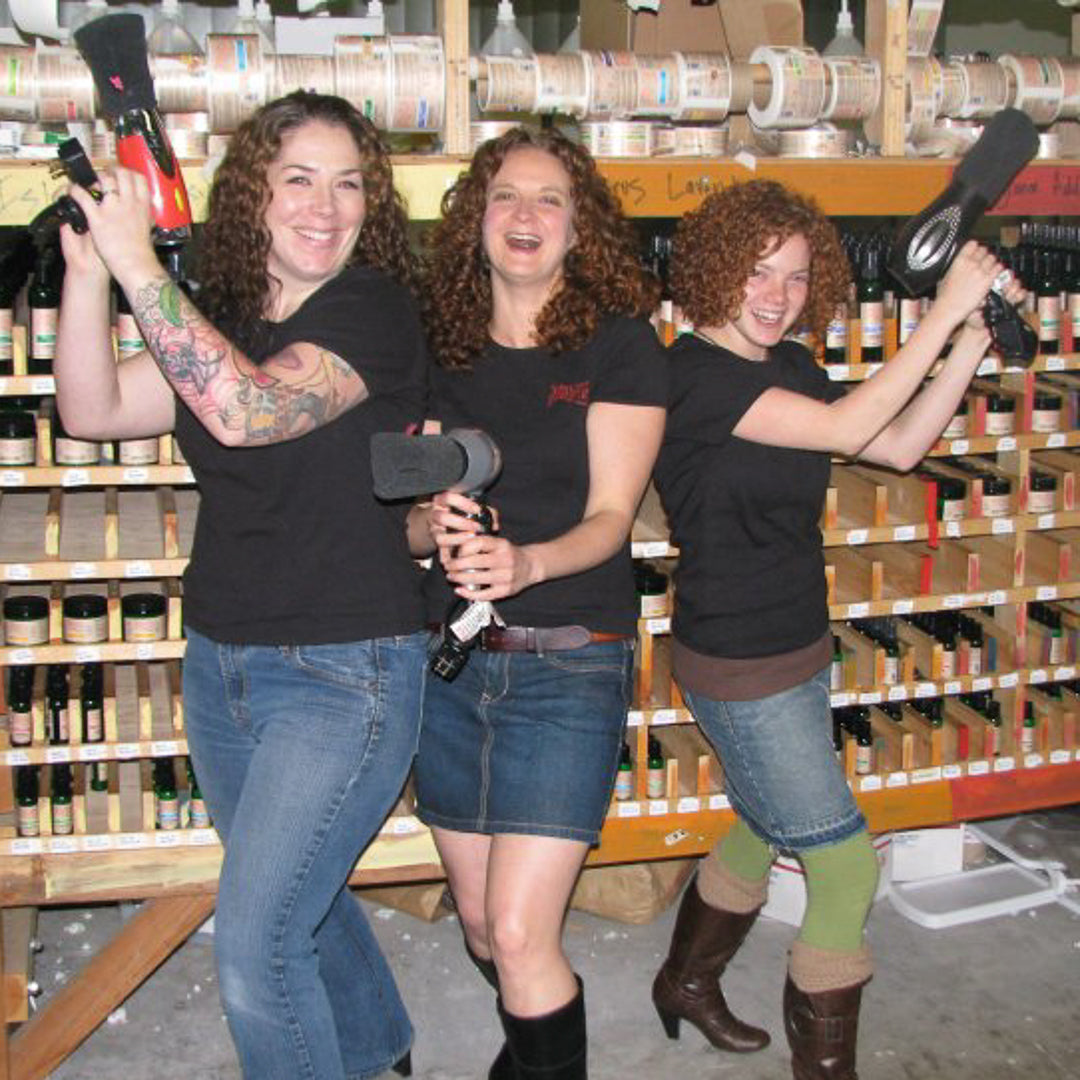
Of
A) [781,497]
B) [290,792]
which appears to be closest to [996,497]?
[781,497]

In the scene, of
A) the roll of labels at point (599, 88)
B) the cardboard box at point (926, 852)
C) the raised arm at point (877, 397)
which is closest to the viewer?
the raised arm at point (877, 397)

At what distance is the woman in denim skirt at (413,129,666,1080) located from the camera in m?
2.58

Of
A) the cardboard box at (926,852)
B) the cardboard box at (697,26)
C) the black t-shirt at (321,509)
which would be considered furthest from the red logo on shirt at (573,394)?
the cardboard box at (926,852)

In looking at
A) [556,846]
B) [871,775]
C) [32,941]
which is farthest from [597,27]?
[32,941]

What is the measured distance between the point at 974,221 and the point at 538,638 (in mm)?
1171

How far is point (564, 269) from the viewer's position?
2678mm

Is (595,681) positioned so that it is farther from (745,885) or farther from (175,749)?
(175,749)

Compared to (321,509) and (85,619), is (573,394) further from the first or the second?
(85,619)

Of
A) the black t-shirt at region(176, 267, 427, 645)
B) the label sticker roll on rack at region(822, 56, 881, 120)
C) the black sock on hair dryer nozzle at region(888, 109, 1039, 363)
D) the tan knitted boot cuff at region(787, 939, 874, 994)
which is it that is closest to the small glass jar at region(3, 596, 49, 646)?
the black t-shirt at region(176, 267, 427, 645)

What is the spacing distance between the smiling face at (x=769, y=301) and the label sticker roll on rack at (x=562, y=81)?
0.71 m

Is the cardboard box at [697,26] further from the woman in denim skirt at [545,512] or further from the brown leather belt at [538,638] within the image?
the brown leather belt at [538,638]

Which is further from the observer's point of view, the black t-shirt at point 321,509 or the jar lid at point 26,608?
the jar lid at point 26,608

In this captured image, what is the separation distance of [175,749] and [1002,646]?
2053 millimetres

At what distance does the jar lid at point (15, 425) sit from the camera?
3.14 meters
